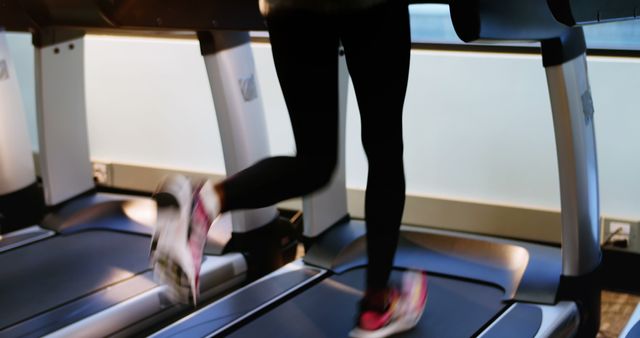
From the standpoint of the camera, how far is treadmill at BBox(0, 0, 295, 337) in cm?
232

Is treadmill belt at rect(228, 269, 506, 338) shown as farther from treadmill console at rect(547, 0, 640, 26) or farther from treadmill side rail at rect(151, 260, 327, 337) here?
treadmill console at rect(547, 0, 640, 26)

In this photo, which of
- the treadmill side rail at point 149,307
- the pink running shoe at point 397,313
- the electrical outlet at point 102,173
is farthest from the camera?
the electrical outlet at point 102,173

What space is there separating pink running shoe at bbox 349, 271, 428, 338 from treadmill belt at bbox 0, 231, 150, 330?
912 mm

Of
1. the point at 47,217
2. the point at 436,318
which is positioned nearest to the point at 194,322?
the point at 436,318

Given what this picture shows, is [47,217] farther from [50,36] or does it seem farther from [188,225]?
[188,225]

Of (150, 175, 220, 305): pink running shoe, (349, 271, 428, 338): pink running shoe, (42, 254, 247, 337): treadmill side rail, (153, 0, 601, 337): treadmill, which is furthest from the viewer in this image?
(42, 254, 247, 337): treadmill side rail

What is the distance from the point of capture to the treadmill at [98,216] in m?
2.32

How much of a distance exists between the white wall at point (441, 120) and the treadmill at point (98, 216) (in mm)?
492

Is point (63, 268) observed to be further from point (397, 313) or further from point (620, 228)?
point (620, 228)

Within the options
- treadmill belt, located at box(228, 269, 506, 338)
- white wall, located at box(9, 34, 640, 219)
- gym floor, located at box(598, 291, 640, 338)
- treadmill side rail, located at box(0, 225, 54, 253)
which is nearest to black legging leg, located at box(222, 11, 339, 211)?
treadmill belt, located at box(228, 269, 506, 338)

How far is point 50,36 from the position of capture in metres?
2.97

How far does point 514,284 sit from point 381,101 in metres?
0.89

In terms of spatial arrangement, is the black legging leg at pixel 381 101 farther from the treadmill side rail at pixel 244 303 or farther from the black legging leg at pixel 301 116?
the treadmill side rail at pixel 244 303

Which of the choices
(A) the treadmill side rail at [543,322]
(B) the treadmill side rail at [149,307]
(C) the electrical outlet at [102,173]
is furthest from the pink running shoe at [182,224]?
(C) the electrical outlet at [102,173]
